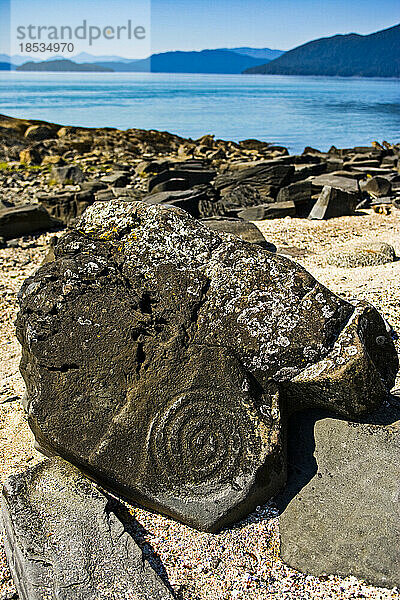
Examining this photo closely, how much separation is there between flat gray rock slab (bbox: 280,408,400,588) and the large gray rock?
145mm

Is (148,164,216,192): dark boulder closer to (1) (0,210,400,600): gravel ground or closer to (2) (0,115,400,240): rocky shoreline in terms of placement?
(2) (0,115,400,240): rocky shoreline

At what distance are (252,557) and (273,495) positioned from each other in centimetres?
33

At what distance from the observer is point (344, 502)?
108 inches

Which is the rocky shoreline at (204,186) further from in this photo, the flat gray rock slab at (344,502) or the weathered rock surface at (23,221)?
the flat gray rock slab at (344,502)

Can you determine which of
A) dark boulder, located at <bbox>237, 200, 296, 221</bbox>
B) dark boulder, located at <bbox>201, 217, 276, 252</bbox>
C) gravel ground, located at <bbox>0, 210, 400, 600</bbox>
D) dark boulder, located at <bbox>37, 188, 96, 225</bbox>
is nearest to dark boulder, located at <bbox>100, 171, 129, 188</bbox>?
dark boulder, located at <bbox>37, 188, 96, 225</bbox>

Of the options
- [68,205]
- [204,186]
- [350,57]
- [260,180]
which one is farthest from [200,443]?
[350,57]

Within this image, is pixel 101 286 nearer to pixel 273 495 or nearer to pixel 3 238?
pixel 273 495

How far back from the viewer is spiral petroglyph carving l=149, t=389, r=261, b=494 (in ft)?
9.05

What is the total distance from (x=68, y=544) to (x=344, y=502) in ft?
4.33

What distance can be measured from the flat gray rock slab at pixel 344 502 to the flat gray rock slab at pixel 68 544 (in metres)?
0.72

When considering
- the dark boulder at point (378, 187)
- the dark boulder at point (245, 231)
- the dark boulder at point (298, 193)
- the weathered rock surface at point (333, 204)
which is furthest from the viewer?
the dark boulder at point (378, 187)

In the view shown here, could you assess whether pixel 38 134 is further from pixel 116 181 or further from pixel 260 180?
pixel 260 180

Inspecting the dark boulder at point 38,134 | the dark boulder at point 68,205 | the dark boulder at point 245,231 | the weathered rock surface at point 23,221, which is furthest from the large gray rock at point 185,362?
the dark boulder at point 38,134

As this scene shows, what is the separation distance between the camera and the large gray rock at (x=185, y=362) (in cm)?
277
